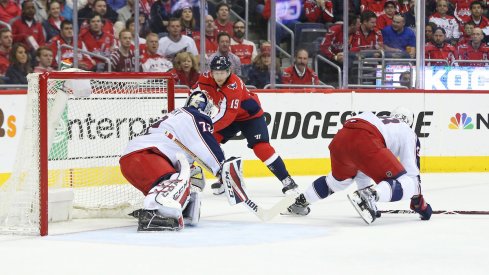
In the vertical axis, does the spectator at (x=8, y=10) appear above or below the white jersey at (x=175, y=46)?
above

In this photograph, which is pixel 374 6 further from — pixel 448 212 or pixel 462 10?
pixel 448 212

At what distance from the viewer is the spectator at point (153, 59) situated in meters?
11.0

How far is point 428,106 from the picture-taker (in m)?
12.1

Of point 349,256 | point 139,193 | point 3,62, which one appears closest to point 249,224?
point 139,193

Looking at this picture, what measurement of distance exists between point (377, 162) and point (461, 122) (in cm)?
515

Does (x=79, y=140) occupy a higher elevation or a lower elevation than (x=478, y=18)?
lower

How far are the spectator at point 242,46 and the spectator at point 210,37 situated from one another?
279mm

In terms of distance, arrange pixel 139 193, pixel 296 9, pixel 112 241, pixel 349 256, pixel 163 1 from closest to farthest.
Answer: pixel 349 256, pixel 112 241, pixel 139 193, pixel 163 1, pixel 296 9

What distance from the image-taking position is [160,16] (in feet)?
36.7

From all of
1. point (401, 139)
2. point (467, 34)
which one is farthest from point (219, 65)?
point (467, 34)

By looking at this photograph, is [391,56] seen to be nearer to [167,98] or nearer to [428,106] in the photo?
[428,106]

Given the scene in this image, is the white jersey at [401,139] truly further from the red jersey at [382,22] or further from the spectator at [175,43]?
the red jersey at [382,22]

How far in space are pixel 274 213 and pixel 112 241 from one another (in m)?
1.35

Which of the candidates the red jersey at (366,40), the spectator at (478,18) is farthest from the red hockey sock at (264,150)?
the spectator at (478,18)
